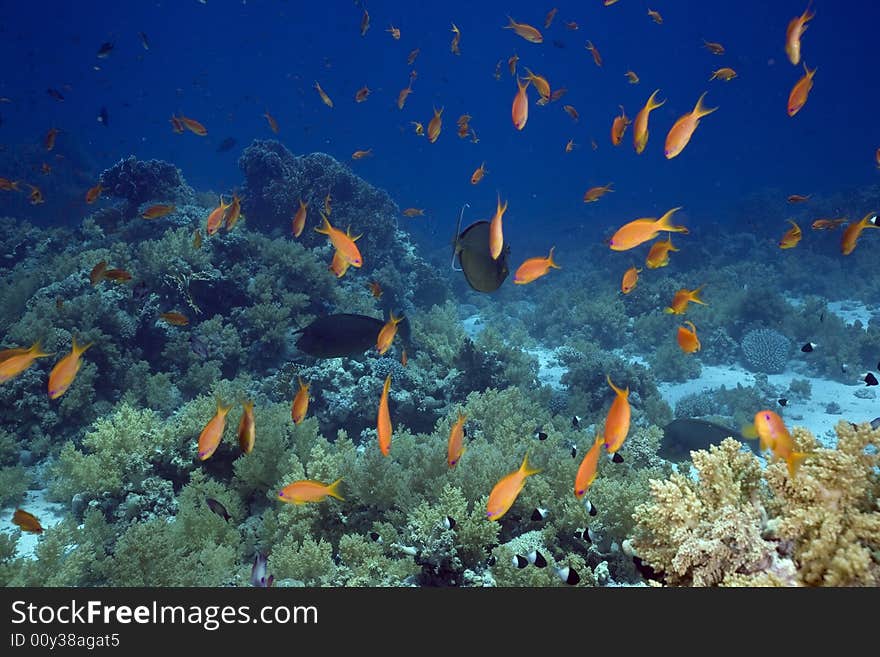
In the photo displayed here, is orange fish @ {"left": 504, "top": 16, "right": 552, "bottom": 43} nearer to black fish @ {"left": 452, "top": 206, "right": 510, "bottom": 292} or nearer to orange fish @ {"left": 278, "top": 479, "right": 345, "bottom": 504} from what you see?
black fish @ {"left": 452, "top": 206, "right": 510, "bottom": 292}

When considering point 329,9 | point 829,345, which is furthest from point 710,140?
point 829,345

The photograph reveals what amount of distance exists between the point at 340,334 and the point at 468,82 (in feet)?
552

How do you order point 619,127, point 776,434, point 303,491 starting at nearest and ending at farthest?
point 776,434, point 303,491, point 619,127

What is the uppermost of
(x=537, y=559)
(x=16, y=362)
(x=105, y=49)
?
(x=105, y=49)

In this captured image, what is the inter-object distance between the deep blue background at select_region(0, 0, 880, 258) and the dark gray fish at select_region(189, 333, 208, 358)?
6166cm

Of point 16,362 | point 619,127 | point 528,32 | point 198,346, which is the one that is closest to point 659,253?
point 619,127

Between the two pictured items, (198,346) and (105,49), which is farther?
(105,49)

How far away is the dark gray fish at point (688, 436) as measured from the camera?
20.2 feet

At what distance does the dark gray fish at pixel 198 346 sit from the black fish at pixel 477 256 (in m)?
6.76

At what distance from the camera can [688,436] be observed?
6.32 metres

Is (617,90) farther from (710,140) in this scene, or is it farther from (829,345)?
(829,345)

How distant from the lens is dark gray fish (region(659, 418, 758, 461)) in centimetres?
615

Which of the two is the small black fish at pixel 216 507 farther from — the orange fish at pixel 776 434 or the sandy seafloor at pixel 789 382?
the orange fish at pixel 776 434

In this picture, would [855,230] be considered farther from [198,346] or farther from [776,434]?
[198,346]
